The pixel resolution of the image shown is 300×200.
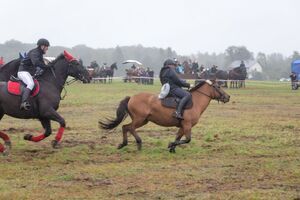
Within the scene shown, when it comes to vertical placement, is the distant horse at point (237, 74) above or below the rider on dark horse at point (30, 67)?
below

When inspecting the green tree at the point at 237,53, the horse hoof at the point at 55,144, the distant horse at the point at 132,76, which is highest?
the green tree at the point at 237,53

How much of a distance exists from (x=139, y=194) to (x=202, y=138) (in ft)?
22.5

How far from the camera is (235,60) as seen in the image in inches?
5522

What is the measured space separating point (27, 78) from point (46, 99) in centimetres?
66

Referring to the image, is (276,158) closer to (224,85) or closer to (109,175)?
(109,175)

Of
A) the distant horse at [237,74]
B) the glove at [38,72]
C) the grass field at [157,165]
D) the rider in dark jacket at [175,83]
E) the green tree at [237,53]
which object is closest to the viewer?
the grass field at [157,165]

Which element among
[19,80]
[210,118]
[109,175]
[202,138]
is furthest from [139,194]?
[210,118]

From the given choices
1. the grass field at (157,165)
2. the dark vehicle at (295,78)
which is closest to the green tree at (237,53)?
the dark vehicle at (295,78)

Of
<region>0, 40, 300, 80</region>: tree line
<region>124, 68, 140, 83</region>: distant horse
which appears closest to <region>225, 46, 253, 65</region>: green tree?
<region>0, 40, 300, 80</region>: tree line

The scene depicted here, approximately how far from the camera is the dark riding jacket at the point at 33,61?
12258 mm

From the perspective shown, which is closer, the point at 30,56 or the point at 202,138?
the point at 30,56

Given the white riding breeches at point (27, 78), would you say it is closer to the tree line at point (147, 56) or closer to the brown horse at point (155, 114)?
the brown horse at point (155, 114)

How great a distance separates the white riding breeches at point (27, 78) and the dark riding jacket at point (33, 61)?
22cm

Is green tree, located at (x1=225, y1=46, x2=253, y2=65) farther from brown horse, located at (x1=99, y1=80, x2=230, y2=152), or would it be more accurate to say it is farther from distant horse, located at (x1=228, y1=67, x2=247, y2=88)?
brown horse, located at (x1=99, y1=80, x2=230, y2=152)
